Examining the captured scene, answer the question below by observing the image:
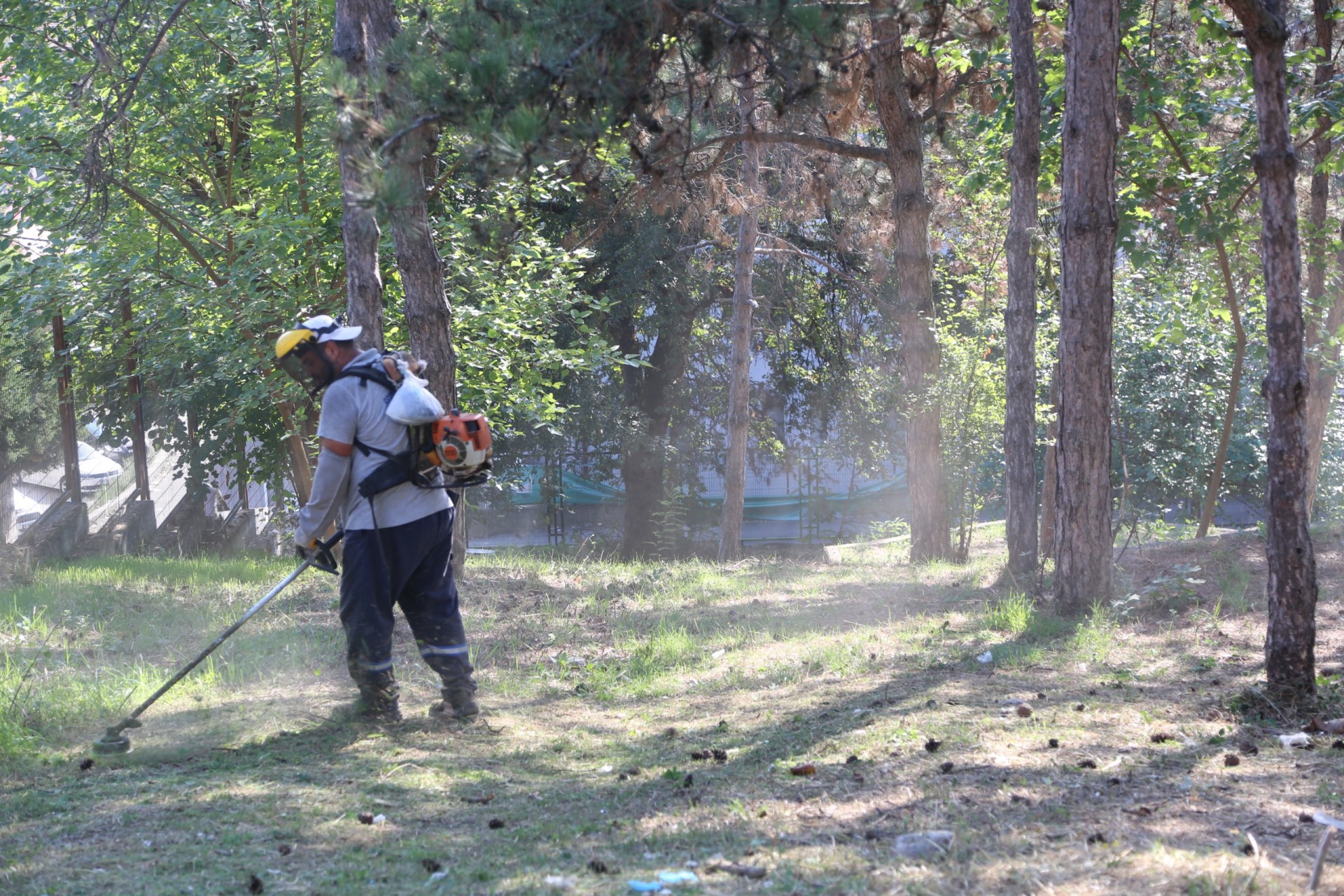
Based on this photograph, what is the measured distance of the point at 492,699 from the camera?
A: 6680 mm

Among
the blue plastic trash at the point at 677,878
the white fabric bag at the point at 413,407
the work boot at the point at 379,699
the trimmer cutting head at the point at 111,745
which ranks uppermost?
the white fabric bag at the point at 413,407

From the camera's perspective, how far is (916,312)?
12586 millimetres

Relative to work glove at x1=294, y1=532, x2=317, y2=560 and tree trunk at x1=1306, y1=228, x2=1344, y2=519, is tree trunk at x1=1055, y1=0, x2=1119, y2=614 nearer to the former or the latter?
work glove at x1=294, y1=532, x2=317, y2=560

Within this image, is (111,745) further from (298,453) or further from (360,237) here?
(298,453)

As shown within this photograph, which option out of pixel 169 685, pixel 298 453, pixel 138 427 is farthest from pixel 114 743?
pixel 138 427

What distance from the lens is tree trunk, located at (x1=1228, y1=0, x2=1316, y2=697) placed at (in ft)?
17.2

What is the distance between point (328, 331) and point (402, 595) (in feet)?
4.57

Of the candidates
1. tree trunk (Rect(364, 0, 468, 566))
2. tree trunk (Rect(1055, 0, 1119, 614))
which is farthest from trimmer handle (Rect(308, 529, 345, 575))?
tree trunk (Rect(1055, 0, 1119, 614))

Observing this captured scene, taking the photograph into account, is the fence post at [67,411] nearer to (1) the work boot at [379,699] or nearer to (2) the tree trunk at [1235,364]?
(1) the work boot at [379,699]

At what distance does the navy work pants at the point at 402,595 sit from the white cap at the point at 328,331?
0.97 meters

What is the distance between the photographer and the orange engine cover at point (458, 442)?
5.43 meters

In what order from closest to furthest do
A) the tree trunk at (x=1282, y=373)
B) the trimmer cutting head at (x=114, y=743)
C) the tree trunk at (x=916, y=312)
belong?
1. the trimmer cutting head at (x=114, y=743)
2. the tree trunk at (x=1282, y=373)
3. the tree trunk at (x=916, y=312)

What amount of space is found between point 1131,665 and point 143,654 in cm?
642

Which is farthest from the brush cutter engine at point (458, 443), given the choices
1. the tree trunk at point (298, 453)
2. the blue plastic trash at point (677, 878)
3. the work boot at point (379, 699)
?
the tree trunk at point (298, 453)
